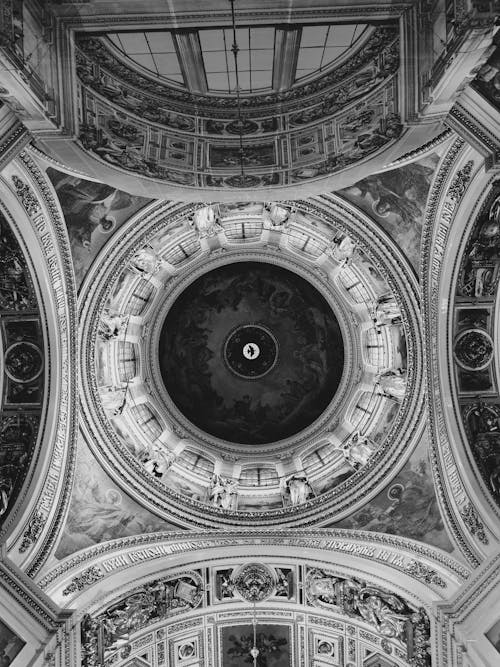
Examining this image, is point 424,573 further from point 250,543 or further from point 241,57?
point 241,57

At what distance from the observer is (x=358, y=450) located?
19.5m

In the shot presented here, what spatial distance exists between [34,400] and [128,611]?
6.53m

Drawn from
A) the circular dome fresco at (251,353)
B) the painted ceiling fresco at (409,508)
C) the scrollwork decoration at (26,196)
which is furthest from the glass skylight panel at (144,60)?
the painted ceiling fresco at (409,508)

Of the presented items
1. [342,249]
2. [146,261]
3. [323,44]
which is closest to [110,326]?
[146,261]

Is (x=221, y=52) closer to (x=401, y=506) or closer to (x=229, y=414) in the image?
(x=401, y=506)

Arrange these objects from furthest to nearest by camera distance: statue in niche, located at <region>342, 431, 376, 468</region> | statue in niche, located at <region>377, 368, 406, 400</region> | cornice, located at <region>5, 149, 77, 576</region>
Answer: statue in niche, located at <region>342, 431, 376, 468</region> → statue in niche, located at <region>377, 368, 406, 400</region> → cornice, located at <region>5, 149, 77, 576</region>

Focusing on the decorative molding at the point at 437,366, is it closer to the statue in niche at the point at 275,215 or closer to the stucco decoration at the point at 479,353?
the stucco decoration at the point at 479,353

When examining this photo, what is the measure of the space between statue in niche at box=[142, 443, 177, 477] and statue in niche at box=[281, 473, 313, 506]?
3.87 m

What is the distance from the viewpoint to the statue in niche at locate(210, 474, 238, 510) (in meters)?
19.5

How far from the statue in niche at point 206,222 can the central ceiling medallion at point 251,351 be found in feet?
17.2

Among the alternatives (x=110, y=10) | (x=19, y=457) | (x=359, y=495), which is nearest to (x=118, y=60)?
(x=110, y=10)

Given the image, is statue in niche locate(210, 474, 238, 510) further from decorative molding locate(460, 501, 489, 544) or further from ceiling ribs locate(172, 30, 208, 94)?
ceiling ribs locate(172, 30, 208, 94)

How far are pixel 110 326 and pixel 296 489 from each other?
7.86 metres

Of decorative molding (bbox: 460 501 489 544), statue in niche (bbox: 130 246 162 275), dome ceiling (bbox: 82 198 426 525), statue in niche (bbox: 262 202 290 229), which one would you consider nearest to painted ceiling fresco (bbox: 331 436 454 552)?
dome ceiling (bbox: 82 198 426 525)
